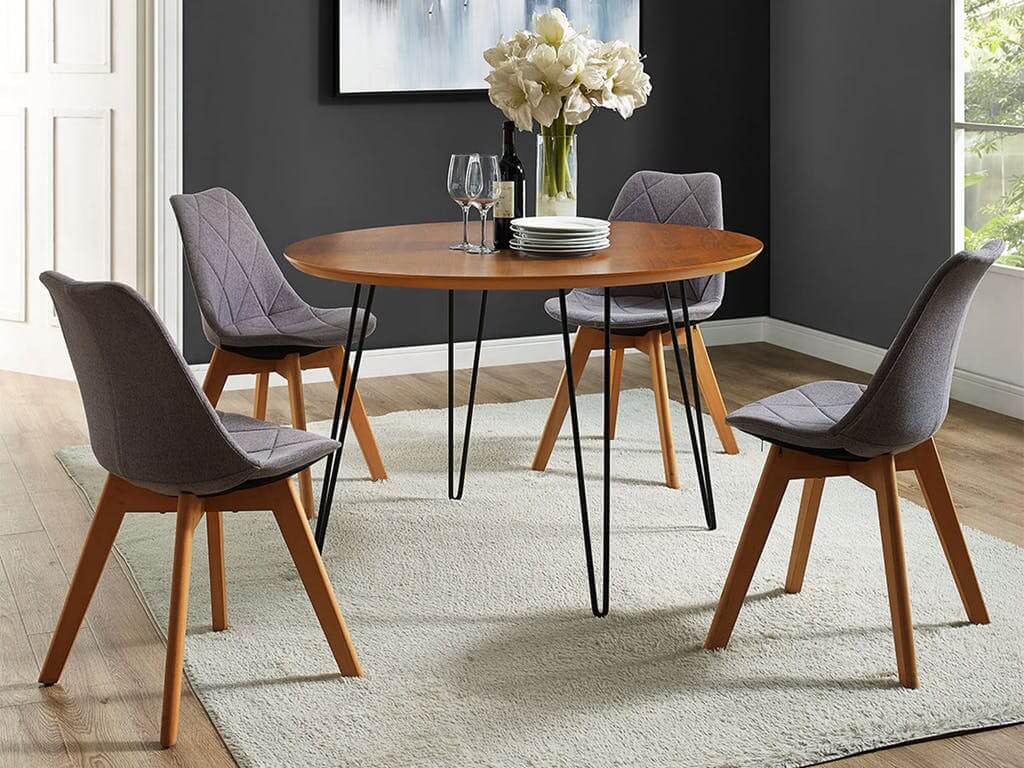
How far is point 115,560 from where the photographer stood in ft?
10.4

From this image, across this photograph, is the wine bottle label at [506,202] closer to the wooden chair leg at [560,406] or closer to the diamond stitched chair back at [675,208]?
the wooden chair leg at [560,406]

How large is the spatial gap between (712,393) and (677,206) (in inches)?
23.0

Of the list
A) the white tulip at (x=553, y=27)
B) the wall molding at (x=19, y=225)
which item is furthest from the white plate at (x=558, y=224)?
the wall molding at (x=19, y=225)

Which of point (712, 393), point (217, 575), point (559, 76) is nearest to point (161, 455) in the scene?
point (217, 575)

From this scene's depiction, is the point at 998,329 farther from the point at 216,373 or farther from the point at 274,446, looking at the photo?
the point at 274,446

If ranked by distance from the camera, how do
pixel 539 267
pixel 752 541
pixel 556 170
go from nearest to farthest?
pixel 752 541 → pixel 539 267 → pixel 556 170

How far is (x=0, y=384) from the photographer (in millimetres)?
4941

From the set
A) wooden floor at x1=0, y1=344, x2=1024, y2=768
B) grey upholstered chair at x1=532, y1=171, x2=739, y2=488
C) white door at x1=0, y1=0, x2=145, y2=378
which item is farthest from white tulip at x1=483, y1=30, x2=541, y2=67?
white door at x1=0, y1=0, x2=145, y2=378

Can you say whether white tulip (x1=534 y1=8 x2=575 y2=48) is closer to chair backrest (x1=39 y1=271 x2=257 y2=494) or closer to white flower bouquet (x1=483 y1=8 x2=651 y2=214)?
white flower bouquet (x1=483 y1=8 x2=651 y2=214)

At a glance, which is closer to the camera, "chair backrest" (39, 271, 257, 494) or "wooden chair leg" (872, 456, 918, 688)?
"chair backrest" (39, 271, 257, 494)

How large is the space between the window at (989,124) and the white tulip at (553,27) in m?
2.09

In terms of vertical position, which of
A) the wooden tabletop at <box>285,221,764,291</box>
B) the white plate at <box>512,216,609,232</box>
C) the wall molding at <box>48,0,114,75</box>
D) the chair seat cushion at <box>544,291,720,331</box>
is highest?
the wall molding at <box>48,0,114,75</box>

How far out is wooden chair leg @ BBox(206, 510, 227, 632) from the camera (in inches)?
106

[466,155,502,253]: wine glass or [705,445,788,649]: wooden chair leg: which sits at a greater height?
[466,155,502,253]: wine glass
